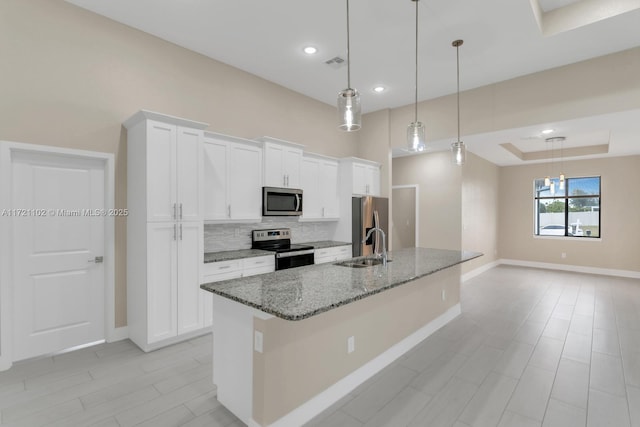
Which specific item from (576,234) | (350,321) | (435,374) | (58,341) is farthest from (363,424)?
(576,234)

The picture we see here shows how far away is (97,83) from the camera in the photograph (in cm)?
318

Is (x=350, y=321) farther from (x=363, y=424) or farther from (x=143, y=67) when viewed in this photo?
(x=143, y=67)

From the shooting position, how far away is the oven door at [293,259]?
4129 mm

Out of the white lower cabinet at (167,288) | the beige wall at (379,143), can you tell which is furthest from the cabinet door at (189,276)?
the beige wall at (379,143)

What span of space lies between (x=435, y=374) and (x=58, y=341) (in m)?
3.60

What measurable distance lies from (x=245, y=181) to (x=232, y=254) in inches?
38.1

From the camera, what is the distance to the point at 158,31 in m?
3.48

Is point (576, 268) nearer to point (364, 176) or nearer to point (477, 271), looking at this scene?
point (477, 271)

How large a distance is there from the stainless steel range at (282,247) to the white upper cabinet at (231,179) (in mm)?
401

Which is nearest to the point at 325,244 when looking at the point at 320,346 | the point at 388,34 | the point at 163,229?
the point at 163,229

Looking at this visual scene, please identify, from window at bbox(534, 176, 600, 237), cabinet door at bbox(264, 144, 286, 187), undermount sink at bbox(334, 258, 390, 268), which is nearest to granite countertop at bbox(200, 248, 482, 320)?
undermount sink at bbox(334, 258, 390, 268)

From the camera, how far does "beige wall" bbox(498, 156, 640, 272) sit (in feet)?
23.2

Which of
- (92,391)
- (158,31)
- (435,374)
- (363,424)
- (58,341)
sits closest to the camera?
(363,424)

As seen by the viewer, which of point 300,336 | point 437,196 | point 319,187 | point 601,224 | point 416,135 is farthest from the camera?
point 601,224
